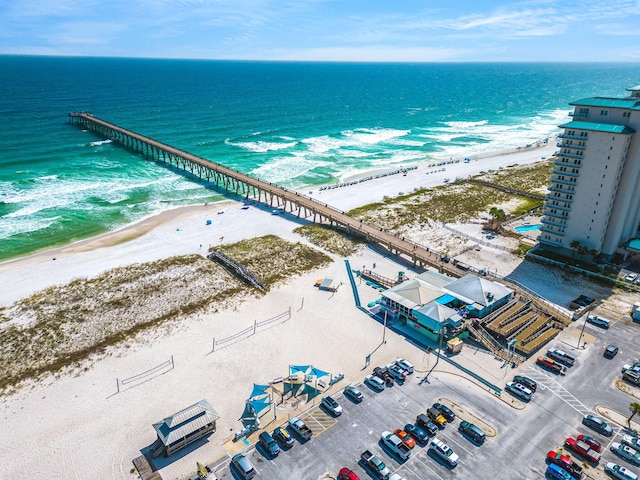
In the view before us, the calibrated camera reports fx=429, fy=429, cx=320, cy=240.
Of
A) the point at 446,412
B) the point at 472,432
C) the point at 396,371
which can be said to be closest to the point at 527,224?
the point at 396,371

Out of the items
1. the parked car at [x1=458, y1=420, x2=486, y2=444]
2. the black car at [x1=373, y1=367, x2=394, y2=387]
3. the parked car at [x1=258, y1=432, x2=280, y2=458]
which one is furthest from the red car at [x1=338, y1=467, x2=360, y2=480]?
the black car at [x1=373, y1=367, x2=394, y2=387]

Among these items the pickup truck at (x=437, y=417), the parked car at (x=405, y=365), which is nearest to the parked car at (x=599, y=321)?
the parked car at (x=405, y=365)

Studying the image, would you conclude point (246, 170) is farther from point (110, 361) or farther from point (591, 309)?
point (591, 309)

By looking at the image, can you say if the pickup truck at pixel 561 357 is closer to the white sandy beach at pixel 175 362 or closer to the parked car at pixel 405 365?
the white sandy beach at pixel 175 362

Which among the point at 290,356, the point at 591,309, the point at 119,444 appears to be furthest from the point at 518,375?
the point at 119,444

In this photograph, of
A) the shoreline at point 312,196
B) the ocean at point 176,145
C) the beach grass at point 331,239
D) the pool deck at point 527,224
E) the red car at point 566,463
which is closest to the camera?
the red car at point 566,463

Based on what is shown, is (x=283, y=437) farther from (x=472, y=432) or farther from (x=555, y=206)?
(x=555, y=206)
